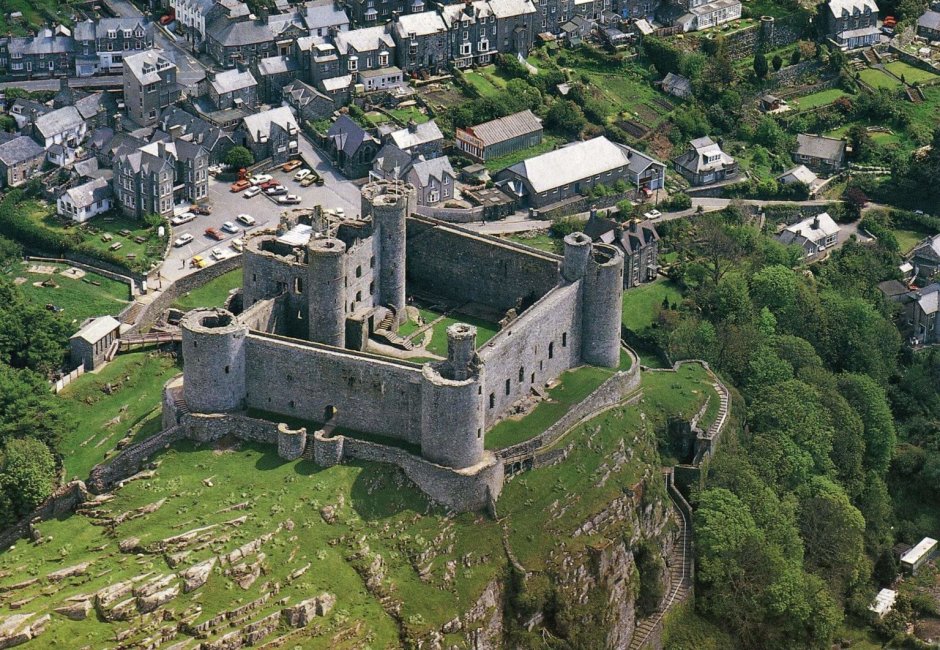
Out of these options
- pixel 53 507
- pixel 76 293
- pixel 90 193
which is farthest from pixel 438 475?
pixel 90 193

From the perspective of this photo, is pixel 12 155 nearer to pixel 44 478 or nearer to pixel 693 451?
pixel 44 478

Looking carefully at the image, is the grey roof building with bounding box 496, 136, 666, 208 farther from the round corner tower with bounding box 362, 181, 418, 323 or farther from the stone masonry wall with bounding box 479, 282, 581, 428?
the stone masonry wall with bounding box 479, 282, 581, 428

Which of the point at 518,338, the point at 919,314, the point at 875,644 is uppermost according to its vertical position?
the point at 518,338

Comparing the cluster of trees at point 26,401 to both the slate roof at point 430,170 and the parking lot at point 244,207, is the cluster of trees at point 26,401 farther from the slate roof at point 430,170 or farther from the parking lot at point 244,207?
the slate roof at point 430,170

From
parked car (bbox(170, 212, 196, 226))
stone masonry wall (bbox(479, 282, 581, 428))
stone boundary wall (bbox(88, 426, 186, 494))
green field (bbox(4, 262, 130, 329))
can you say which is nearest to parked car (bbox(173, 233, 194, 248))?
parked car (bbox(170, 212, 196, 226))

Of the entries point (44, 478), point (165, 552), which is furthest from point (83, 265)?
point (165, 552)

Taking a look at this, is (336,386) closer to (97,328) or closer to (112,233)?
(97,328)

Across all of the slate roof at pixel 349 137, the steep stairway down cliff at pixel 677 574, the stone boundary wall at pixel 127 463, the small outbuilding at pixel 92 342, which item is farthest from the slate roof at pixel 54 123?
the steep stairway down cliff at pixel 677 574
